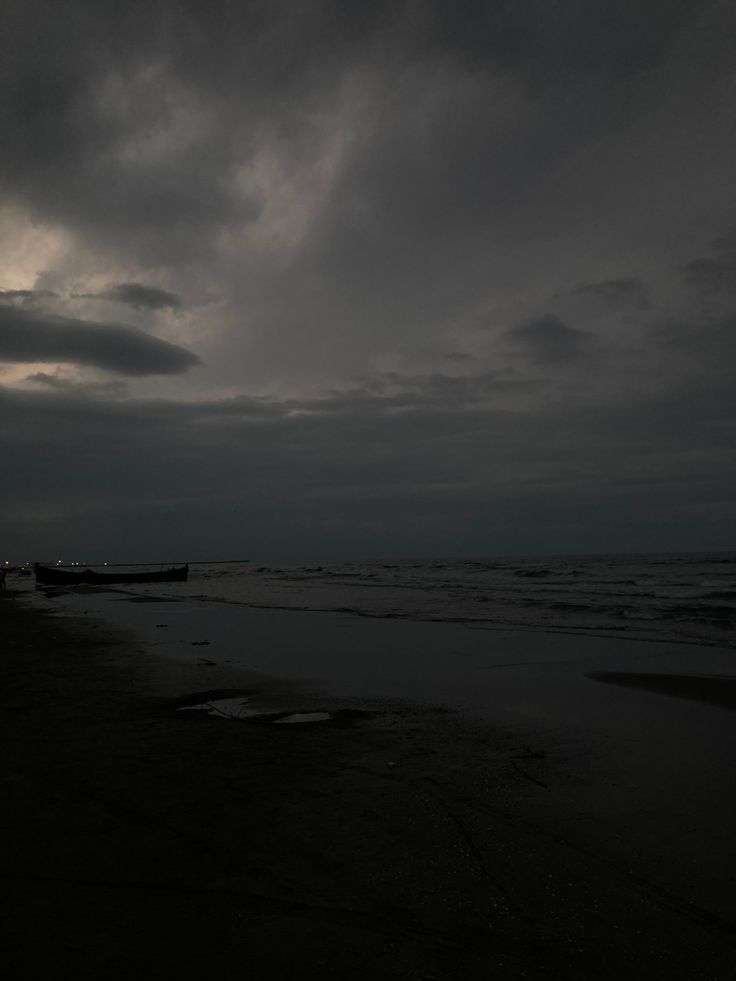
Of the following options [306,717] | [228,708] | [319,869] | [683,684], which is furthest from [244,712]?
[683,684]

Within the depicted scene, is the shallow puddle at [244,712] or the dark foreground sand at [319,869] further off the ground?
the dark foreground sand at [319,869]

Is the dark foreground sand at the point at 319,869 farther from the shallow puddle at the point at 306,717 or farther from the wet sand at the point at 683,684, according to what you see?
the wet sand at the point at 683,684

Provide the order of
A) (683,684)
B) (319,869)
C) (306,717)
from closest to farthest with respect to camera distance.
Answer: (319,869), (306,717), (683,684)

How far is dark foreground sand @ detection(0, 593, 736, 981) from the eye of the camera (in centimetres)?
316

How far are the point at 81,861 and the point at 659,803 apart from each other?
4683mm

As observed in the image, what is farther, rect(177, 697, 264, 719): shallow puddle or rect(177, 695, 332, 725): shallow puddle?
rect(177, 697, 264, 719): shallow puddle

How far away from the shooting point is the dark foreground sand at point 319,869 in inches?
124

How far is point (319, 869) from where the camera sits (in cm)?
405

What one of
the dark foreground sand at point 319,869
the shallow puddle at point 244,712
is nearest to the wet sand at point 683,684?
the dark foreground sand at point 319,869

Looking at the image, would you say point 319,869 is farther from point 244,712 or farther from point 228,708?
point 228,708

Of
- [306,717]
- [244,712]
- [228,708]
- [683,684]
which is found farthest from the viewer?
[683,684]

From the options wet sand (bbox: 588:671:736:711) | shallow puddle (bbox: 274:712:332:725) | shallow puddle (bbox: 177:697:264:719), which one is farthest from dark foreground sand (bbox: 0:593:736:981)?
wet sand (bbox: 588:671:736:711)

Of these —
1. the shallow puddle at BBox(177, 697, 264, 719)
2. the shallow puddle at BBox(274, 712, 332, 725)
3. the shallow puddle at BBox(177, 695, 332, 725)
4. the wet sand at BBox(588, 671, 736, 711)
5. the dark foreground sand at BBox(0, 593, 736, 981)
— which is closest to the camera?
the dark foreground sand at BBox(0, 593, 736, 981)

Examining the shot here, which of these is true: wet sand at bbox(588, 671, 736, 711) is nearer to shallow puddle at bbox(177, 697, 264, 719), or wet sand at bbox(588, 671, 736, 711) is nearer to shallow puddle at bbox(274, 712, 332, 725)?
shallow puddle at bbox(274, 712, 332, 725)
